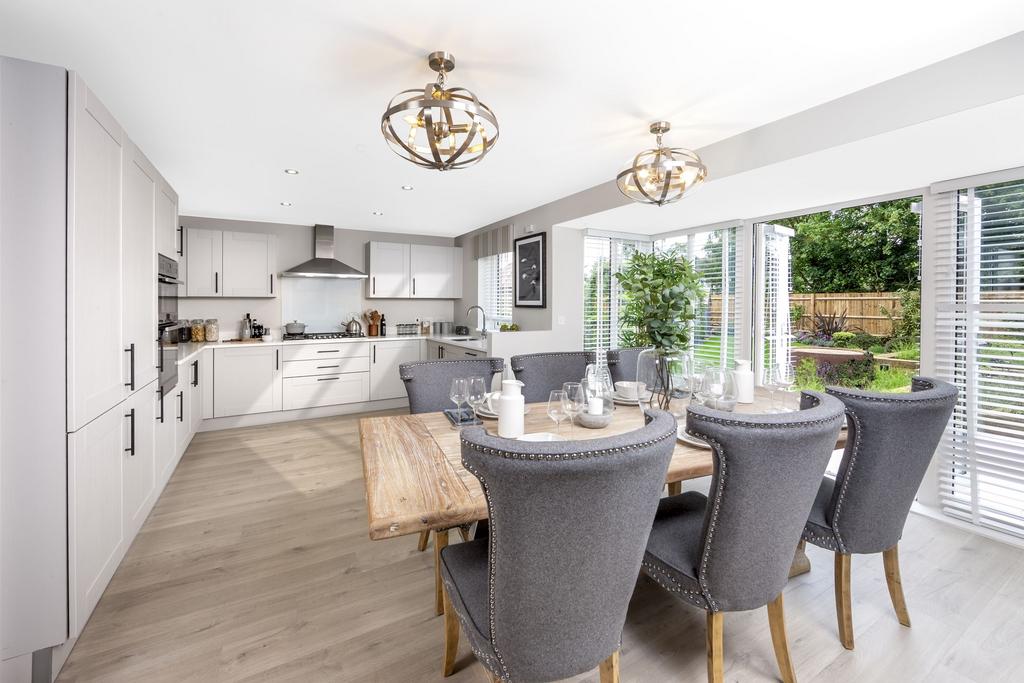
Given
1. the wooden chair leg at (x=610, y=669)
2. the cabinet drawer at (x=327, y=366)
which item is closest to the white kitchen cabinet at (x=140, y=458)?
the cabinet drawer at (x=327, y=366)

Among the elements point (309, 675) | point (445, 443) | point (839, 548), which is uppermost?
point (445, 443)

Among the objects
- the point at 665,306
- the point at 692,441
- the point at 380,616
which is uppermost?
the point at 665,306

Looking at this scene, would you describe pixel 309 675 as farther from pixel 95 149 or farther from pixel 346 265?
pixel 346 265

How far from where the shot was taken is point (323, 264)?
5.31 meters

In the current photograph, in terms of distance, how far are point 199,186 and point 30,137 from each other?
2.50 meters

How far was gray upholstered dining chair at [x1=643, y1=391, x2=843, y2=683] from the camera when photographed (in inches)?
45.2

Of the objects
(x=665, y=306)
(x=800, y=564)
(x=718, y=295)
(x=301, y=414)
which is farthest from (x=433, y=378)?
(x=301, y=414)

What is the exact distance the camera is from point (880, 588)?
2.00 metres

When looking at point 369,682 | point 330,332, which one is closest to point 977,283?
point 369,682

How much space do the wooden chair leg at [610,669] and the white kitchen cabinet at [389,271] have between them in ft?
16.8

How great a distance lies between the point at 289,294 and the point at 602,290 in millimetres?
3691

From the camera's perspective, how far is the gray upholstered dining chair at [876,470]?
148 cm

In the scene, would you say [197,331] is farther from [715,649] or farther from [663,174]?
[715,649]

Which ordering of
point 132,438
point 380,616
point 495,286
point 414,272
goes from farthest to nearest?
point 414,272, point 495,286, point 132,438, point 380,616
